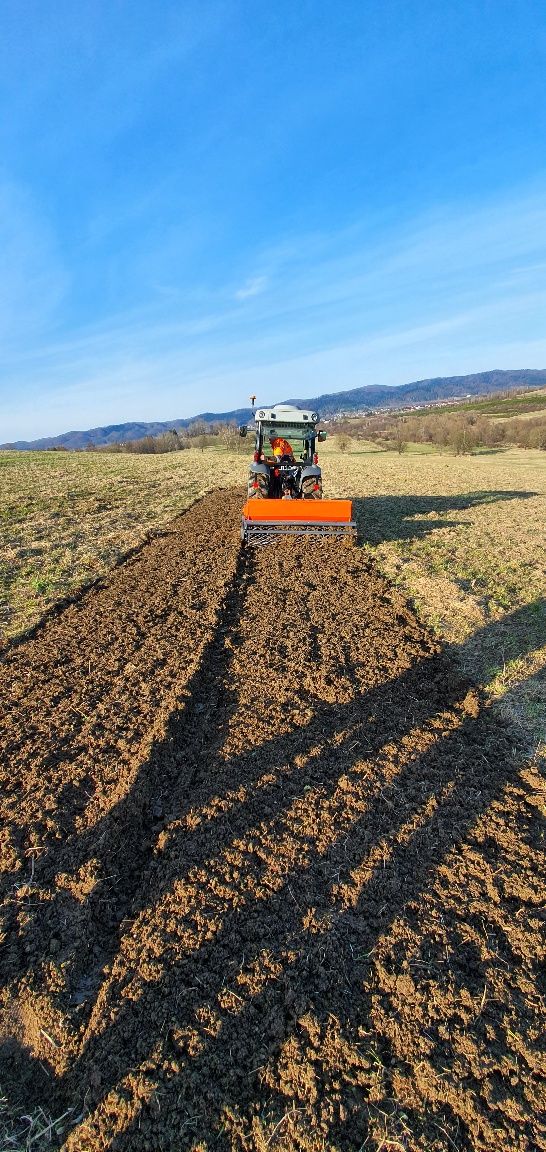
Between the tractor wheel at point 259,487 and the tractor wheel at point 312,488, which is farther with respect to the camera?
the tractor wheel at point 259,487

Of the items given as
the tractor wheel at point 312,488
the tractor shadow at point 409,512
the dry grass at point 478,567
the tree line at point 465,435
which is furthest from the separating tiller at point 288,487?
the tree line at point 465,435

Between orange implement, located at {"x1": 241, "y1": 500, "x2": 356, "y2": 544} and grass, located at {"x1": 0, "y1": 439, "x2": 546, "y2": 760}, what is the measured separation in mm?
1107

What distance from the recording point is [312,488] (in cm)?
1149

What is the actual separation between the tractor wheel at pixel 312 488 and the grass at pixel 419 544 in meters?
1.50

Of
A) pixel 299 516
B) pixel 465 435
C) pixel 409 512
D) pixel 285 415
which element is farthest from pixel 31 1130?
pixel 465 435

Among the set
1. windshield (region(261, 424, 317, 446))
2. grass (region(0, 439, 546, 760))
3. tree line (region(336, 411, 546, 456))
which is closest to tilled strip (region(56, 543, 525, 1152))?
grass (region(0, 439, 546, 760))

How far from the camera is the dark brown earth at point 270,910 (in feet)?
7.30

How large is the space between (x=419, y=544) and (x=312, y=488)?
252cm

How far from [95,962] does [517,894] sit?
232 cm

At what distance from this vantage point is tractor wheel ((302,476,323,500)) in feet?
37.5

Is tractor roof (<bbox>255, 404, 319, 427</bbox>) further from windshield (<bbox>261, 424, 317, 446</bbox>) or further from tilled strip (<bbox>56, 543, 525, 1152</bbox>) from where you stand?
tilled strip (<bbox>56, 543, 525, 1152</bbox>)

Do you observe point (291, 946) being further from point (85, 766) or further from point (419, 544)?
point (419, 544)

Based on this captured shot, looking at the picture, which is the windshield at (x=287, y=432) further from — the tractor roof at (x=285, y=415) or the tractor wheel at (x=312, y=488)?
the tractor wheel at (x=312, y=488)

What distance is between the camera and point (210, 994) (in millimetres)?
2572
